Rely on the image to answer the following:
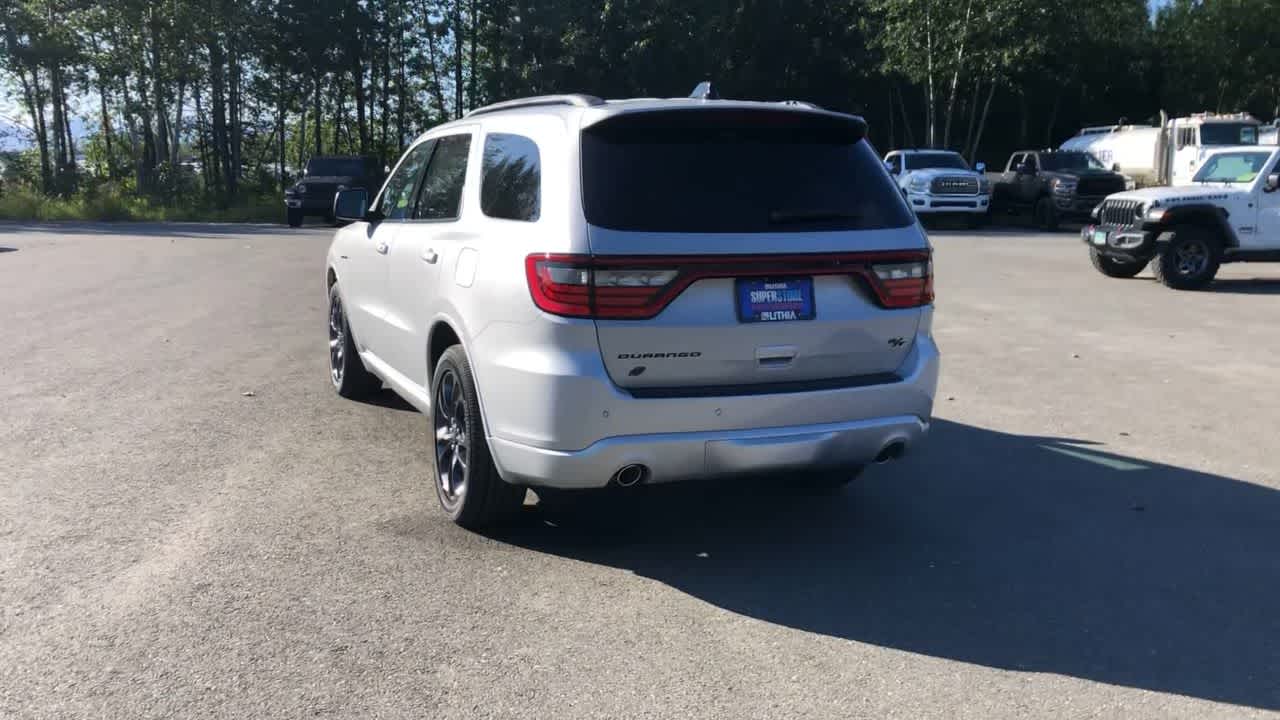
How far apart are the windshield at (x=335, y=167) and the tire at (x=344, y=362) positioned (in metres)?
23.7

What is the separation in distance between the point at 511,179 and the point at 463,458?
123cm

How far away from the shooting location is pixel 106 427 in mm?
7246

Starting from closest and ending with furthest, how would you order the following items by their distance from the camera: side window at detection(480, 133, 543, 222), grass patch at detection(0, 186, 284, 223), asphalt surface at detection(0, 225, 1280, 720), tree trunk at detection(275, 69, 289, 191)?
asphalt surface at detection(0, 225, 1280, 720), side window at detection(480, 133, 543, 222), grass patch at detection(0, 186, 284, 223), tree trunk at detection(275, 69, 289, 191)

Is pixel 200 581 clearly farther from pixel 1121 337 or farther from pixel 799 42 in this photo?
pixel 799 42

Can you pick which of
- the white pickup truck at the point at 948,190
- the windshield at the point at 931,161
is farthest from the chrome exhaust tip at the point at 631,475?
the windshield at the point at 931,161

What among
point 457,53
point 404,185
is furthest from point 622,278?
point 457,53

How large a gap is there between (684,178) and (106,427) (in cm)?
437

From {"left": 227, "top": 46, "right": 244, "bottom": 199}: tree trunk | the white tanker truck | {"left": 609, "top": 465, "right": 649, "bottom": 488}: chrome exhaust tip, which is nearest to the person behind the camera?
{"left": 609, "top": 465, "right": 649, "bottom": 488}: chrome exhaust tip

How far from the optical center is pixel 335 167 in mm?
31453

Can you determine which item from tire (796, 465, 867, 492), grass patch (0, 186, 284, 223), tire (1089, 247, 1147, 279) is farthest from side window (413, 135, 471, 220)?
grass patch (0, 186, 284, 223)

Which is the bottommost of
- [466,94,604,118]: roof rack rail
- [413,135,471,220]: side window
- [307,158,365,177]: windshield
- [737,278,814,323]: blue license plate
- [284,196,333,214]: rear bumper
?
[284,196,333,214]: rear bumper

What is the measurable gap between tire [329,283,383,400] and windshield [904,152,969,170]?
24978 mm

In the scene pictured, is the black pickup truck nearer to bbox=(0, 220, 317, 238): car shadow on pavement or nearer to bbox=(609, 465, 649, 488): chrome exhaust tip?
bbox=(0, 220, 317, 238): car shadow on pavement

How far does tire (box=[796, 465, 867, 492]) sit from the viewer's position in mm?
5969
